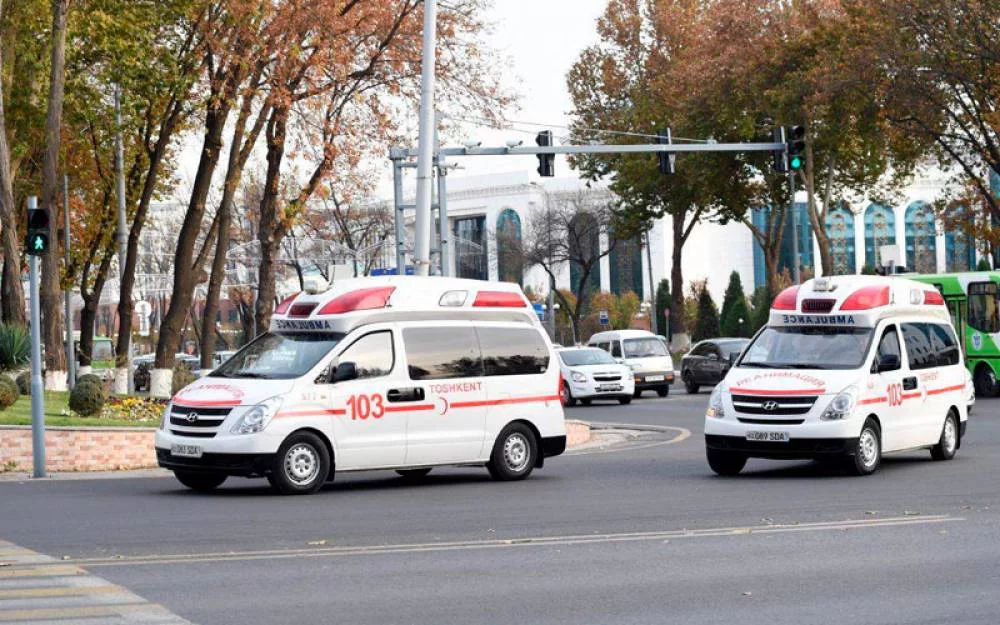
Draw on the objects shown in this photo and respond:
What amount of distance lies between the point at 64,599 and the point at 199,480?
25.8ft

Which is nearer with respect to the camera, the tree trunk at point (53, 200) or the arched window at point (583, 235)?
the tree trunk at point (53, 200)

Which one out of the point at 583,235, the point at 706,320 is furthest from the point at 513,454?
the point at 583,235

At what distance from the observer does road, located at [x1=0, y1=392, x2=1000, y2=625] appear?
9.32 metres

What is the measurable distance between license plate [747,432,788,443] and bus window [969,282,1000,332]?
886 inches

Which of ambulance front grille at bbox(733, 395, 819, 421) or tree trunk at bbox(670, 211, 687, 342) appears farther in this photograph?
tree trunk at bbox(670, 211, 687, 342)

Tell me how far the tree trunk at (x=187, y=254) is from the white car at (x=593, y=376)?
9715mm

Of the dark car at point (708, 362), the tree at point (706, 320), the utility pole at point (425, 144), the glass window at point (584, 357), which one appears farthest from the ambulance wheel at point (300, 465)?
the tree at point (706, 320)

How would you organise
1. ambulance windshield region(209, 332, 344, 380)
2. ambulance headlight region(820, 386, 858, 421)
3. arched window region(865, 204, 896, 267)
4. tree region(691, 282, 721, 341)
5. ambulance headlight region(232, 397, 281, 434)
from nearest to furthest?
ambulance headlight region(232, 397, 281, 434)
ambulance windshield region(209, 332, 344, 380)
ambulance headlight region(820, 386, 858, 421)
tree region(691, 282, 721, 341)
arched window region(865, 204, 896, 267)

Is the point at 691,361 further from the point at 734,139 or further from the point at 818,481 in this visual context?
the point at 818,481

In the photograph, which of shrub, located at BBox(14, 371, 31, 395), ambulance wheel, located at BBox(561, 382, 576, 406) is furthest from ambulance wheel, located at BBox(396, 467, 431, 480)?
ambulance wheel, located at BBox(561, 382, 576, 406)

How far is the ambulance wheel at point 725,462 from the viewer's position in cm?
1836

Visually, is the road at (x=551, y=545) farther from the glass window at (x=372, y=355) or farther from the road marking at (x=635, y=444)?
the road marking at (x=635, y=444)

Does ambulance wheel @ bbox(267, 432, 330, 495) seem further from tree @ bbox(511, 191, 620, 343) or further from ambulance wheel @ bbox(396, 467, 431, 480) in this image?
tree @ bbox(511, 191, 620, 343)

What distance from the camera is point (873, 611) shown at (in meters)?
9.04
